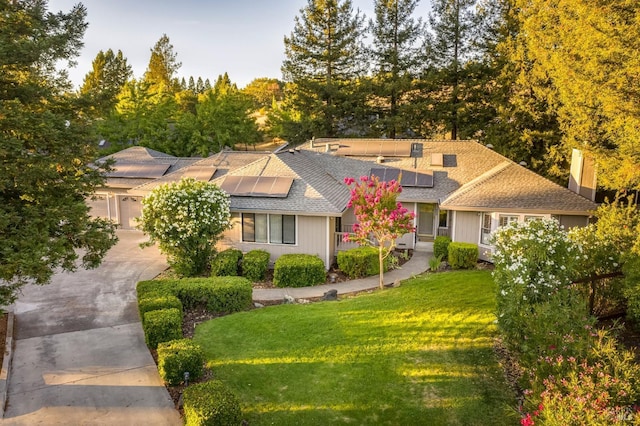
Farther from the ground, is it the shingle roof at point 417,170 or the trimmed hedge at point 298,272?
the shingle roof at point 417,170

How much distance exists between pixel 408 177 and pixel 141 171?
44.9 ft

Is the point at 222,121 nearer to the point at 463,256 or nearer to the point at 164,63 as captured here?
the point at 164,63

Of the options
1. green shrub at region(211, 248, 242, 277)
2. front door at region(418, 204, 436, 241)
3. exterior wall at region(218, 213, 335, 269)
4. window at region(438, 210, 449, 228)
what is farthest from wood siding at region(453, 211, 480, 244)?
green shrub at region(211, 248, 242, 277)

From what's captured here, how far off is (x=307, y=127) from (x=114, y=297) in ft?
77.0

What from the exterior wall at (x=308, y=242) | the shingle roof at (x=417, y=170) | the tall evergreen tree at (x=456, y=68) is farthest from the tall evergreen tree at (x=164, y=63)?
the exterior wall at (x=308, y=242)

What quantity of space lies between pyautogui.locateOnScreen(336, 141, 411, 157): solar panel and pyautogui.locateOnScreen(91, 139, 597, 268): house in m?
0.08

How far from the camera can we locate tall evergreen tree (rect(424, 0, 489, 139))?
30.7 meters

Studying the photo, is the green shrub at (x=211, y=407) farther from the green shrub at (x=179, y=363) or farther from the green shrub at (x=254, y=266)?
the green shrub at (x=254, y=266)

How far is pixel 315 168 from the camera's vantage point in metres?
21.6

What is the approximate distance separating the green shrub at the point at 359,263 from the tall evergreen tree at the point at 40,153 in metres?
8.44

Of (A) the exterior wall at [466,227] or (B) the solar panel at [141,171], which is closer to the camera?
(A) the exterior wall at [466,227]

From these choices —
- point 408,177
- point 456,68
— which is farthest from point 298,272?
point 456,68

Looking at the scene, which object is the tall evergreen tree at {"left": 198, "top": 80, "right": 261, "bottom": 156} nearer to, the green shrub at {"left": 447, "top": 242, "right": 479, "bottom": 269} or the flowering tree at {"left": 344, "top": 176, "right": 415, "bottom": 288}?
the green shrub at {"left": 447, "top": 242, "right": 479, "bottom": 269}

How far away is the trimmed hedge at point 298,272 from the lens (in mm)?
15648
